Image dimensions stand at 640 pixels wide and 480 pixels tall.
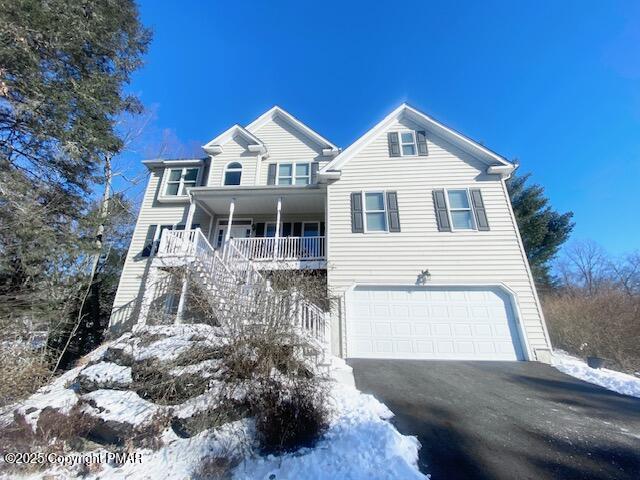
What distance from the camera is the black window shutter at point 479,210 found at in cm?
902

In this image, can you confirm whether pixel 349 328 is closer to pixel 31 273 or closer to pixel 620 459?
pixel 620 459

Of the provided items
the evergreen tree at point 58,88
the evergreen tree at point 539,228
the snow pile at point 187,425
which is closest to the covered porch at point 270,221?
the evergreen tree at point 58,88

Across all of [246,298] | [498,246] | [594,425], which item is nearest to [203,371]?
[246,298]

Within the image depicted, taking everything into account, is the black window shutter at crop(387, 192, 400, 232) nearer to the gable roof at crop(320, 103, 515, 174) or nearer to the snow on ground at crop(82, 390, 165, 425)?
the gable roof at crop(320, 103, 515, 174)

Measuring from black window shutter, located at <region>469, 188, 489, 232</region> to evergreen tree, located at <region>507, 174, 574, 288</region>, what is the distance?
9.59 meters

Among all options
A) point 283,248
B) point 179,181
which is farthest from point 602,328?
point 179,181

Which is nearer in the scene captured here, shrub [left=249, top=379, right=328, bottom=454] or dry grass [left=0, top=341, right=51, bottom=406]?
shrub [left=249, top=379, right=328, bottom=454]

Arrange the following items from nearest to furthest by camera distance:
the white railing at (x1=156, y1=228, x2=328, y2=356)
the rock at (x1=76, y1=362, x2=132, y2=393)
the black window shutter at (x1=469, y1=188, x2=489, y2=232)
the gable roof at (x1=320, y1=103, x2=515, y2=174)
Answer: the rock at (x1=76, y1=362, x2=132, y2=393), the white railing at (x1=156, y1=228, x2=328, y2=356), the black window shutter at (x1=469, y1=188, x2=489, y2=232), the gable roof at (x1=320, y1=103, x2=515, y2=174)

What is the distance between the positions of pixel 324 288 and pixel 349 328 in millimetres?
1455

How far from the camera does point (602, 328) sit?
8.93 m

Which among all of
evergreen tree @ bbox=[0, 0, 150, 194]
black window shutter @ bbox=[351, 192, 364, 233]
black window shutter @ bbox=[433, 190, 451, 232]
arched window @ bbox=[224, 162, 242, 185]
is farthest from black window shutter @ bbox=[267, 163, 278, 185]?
black window shutter @ bbox=[433, 190, 451, 232]

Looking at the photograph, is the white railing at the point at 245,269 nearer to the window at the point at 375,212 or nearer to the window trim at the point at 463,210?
the window at the point at 375,212

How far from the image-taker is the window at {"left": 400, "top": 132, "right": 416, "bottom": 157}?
34.6 feet

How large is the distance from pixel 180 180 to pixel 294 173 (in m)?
5.64
